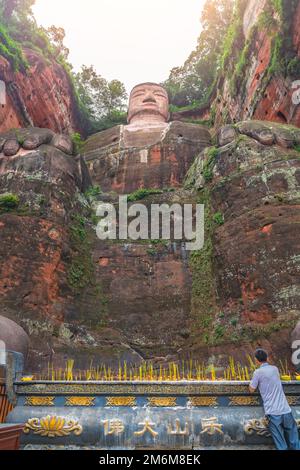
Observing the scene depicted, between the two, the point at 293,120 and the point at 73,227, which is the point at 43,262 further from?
the point at 293,120

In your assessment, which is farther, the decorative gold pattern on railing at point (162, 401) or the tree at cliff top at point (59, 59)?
the tree at cliff top at point (59, 59)

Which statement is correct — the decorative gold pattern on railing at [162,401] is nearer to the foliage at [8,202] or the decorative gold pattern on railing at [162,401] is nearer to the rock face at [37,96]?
the foliage at [8,202]

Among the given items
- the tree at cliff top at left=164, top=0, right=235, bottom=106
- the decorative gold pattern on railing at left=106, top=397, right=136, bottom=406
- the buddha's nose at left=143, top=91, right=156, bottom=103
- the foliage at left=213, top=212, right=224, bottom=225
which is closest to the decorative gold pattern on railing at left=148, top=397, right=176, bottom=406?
the decorative gold pattern on railing at left=106, top=397, right=136, bottom=406

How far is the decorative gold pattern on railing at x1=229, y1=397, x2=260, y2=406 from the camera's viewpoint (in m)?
4.95

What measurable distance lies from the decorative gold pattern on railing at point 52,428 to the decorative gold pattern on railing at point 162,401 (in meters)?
0.90

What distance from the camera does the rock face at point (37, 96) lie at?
16.7 meters

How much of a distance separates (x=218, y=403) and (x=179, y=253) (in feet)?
24.7

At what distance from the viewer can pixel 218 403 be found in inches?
196

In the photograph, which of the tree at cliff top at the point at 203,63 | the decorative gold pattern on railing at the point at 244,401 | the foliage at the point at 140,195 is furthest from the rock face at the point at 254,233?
the tree at cliff top at the point at 203,63

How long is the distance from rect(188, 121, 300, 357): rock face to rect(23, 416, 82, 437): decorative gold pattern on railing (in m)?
4.66

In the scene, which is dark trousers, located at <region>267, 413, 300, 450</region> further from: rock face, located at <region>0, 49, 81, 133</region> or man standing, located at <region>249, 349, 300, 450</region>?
rock face, located at <region>0, 49, 81, 133</region>

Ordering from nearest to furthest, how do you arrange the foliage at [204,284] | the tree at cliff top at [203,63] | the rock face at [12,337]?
the rock face at [12,337], the foliage at [204,284], the tree at cliff top at [203,63]

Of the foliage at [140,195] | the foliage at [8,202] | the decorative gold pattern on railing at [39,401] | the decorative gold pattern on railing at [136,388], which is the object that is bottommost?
the decorative gold pattern on railing at [39,401]

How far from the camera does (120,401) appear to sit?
502cm
